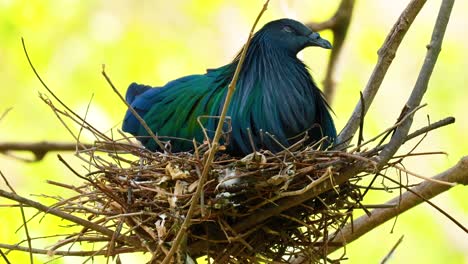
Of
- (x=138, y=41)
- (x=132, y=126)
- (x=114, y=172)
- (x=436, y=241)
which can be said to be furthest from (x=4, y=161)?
(x=114, y=172)

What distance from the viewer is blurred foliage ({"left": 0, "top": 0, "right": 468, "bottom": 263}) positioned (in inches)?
350

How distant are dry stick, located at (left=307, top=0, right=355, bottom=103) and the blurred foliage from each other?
173cm

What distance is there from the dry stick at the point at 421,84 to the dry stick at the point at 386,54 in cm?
16

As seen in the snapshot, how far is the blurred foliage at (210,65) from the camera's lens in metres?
8.88

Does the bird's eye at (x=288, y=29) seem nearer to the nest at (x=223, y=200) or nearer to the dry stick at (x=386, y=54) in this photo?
the dry stick at (x=386, y=54)

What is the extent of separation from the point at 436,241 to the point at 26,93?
4615mm

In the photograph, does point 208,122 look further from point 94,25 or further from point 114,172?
point 94,25

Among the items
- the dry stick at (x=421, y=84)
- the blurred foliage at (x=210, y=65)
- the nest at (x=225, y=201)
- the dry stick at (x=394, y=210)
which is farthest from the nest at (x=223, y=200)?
the blurred foliage at (x=210, y=65)

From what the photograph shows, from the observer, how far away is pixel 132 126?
5098mm

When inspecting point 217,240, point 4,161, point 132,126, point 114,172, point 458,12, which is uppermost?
point 4,161

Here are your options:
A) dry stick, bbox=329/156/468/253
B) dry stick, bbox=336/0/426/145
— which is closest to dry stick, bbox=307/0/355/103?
dry stick, bbox=329/156/468/253

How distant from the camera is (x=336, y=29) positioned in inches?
259

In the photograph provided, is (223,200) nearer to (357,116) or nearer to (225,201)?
(225,201)

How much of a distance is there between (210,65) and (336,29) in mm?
4416
